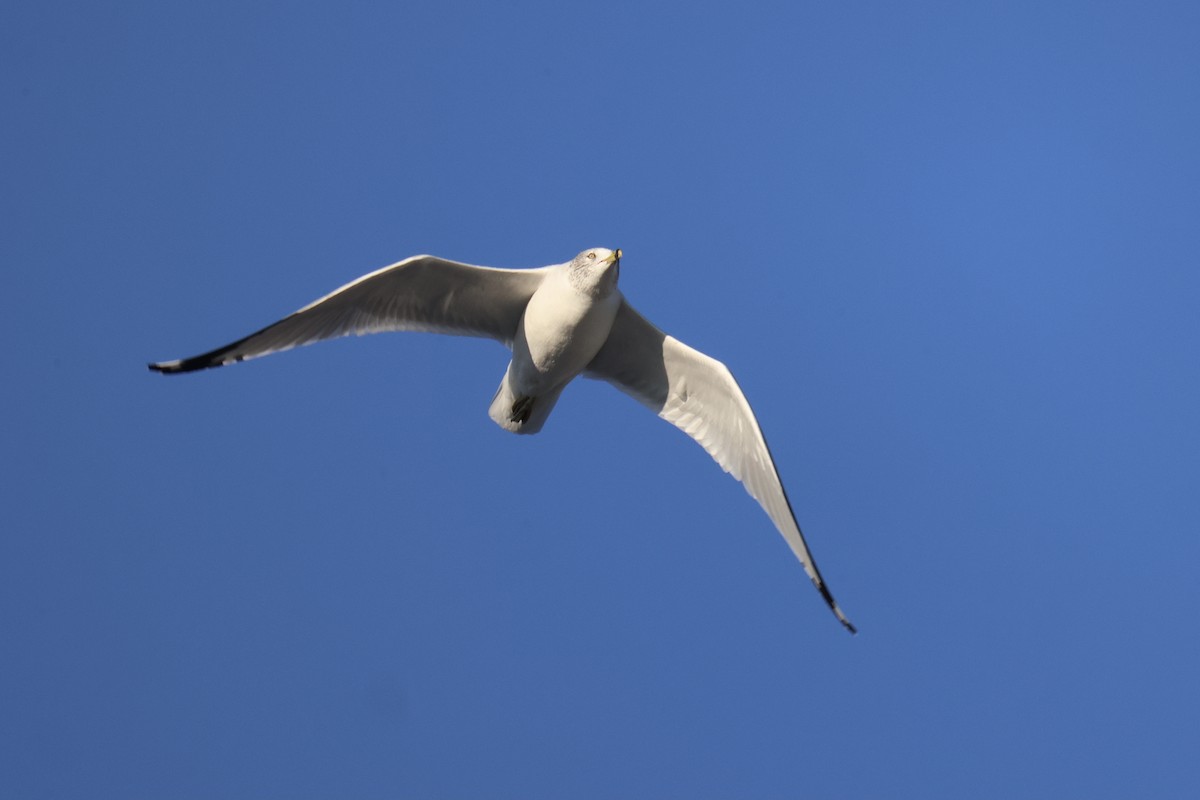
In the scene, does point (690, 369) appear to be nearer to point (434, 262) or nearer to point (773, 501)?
point (773, 501)

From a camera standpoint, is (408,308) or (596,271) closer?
(596,271)

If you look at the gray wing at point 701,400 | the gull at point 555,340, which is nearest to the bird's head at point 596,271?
the gull at point 555,340

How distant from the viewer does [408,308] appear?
8703 mm

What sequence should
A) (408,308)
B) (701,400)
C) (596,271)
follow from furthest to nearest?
(701,400) → (408,308) → (596,271)

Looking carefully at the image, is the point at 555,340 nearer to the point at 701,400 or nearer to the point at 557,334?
the point at 557,334

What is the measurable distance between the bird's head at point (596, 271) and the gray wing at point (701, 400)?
0.44 meters

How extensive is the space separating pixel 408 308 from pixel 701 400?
1.88m

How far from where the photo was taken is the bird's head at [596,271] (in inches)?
326

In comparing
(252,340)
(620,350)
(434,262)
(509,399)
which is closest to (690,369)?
(620,350)

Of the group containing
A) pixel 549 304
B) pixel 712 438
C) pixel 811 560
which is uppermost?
pixel 549 304

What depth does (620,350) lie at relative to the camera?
920cm

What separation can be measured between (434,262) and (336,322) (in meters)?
0.64

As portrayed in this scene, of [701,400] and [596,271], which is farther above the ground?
[596,271]

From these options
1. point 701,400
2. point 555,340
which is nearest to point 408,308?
point 555,340
